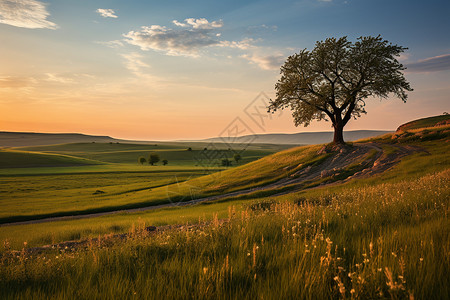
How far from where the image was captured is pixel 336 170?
103 feet


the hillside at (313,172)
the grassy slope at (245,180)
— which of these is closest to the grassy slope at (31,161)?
the grassy slope at (245,180)

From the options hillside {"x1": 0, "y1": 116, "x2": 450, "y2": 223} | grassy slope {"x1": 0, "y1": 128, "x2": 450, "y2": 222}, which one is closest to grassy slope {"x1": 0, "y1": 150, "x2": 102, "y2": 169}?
grassy slope {"x1": 0, "y1": 128, "x2": 450, "y2": 222}

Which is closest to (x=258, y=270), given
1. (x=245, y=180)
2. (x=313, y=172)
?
(x=313, y=172)

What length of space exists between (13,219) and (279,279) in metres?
39.4

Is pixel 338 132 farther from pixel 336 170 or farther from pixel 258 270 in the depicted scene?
pixel 258 270

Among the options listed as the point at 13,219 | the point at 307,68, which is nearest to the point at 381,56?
the point at 307,68

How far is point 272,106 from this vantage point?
41656 millimetres

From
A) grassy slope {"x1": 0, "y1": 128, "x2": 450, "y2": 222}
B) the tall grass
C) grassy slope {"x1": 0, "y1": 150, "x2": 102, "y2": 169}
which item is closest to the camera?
the tall grass

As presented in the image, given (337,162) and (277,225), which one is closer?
(277,225)

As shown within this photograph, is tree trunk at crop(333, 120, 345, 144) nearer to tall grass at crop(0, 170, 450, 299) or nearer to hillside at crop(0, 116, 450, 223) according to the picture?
hillside at crop(0, 116, 450, 223)

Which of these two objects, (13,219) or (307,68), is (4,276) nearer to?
(13,219)

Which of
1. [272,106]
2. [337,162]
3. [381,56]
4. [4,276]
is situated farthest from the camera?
[272,106]

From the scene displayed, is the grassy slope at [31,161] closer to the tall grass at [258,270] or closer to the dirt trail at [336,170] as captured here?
the dirt trail at [336,170]

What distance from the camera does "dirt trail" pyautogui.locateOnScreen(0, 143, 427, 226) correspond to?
96.7 feet
